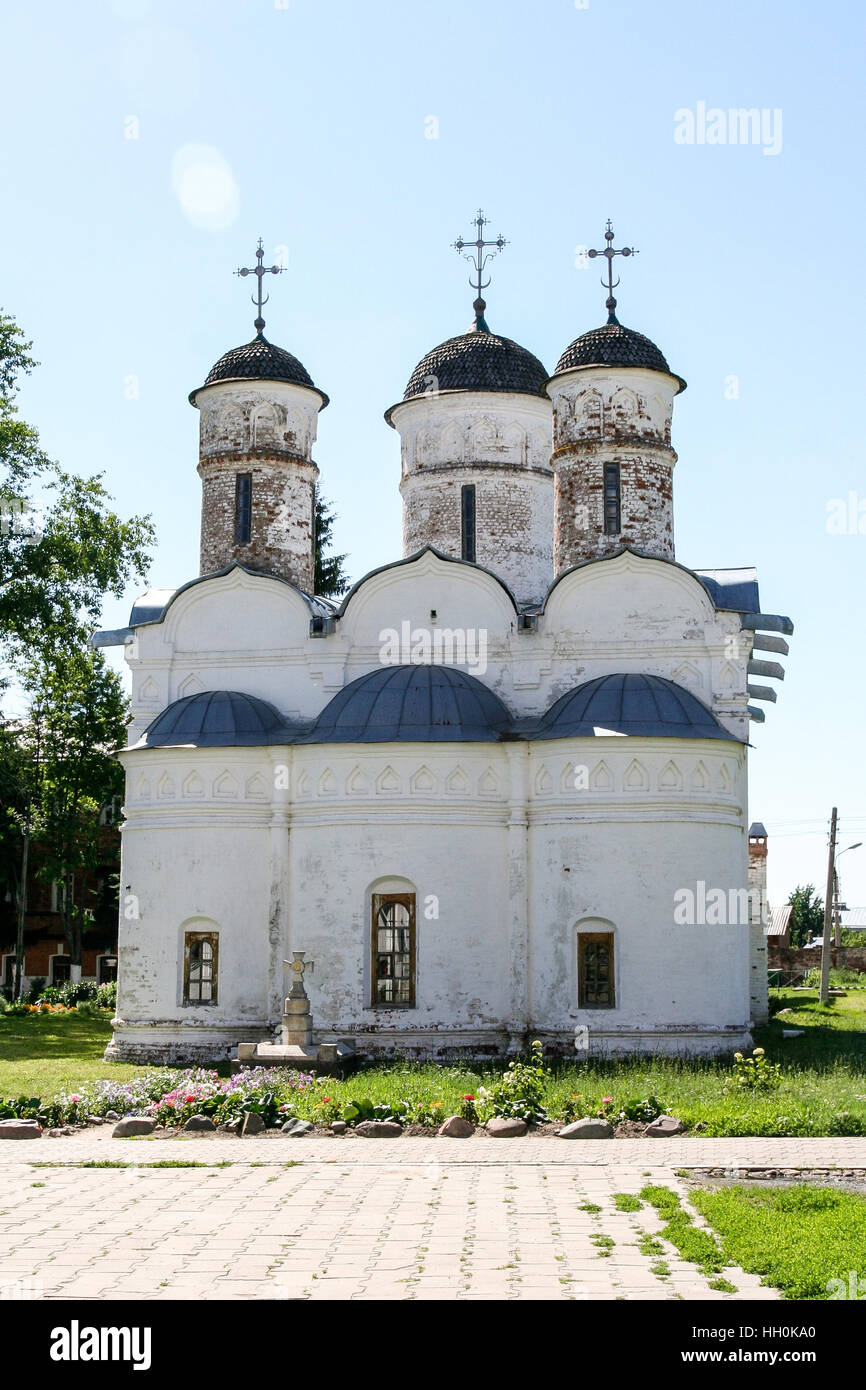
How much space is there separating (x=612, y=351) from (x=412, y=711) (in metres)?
6.26

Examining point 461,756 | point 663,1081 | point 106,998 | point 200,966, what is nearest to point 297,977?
point 200,966

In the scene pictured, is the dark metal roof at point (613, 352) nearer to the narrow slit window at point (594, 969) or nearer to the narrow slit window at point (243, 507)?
the narrow slit window at point (243, 507)

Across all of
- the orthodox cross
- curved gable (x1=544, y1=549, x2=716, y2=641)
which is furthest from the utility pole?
the orthodox cross

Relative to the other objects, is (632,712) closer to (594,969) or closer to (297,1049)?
(594,969)

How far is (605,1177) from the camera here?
10227 mm

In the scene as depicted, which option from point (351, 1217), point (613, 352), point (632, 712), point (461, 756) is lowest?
point (351, 1217)

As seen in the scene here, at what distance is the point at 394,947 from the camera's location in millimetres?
18875

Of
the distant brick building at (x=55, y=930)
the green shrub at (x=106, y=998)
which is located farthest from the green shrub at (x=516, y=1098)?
the distant brick building at (x=55, y=930)

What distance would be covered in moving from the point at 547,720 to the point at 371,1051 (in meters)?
4.70

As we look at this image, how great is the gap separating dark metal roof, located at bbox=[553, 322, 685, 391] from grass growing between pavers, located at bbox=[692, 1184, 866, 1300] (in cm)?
1425

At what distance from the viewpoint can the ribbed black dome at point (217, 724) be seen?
1989cm

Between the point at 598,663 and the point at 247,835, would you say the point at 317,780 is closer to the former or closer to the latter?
the point at 247,835

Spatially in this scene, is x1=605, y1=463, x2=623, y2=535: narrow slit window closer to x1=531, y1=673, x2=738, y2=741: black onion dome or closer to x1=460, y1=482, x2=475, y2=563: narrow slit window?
x1=460, y1=482, x2=475, y2=563: narrow slit window
